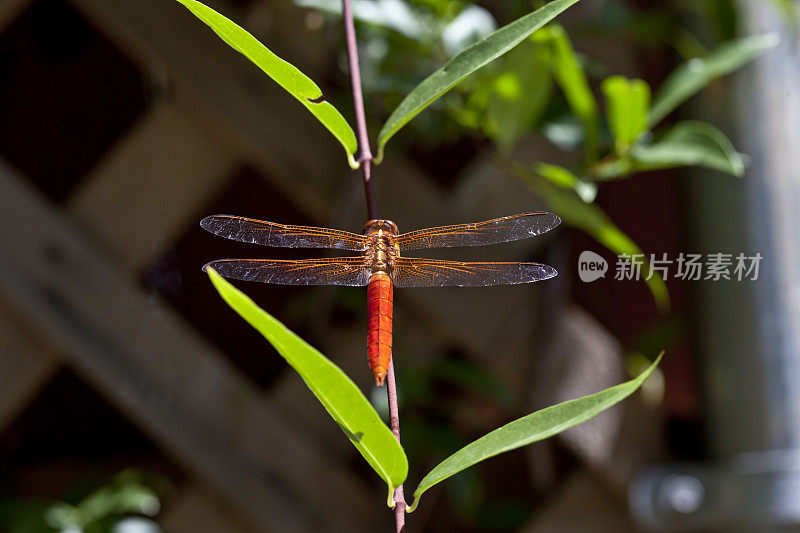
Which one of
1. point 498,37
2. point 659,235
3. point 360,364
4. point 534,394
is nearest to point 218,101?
point 360,364

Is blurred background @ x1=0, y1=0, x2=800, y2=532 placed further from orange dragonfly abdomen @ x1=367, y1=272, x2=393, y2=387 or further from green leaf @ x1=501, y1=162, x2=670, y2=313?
orange dragonfly abdomen @ x1=367, y1=272, x2=393, y2=387

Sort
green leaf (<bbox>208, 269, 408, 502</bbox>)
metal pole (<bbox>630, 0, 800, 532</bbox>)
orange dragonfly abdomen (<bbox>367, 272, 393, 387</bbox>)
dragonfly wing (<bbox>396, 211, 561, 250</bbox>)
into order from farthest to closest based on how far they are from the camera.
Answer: metal pole (<bbox>630, 0, 800, 532</bbox>), dragonfly wing (<bbox>396, 211, 561, 250</bbox>), orange dragonfly abdomen (<bbox>367, 272, 393, 387</bbox>), green leaf (<bbox>208, 269, 408, 502</bbox>)

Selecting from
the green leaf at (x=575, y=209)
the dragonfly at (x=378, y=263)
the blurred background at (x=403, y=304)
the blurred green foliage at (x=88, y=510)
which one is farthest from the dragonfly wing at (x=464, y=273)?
the blurred green foliage at (x=88, y=510)

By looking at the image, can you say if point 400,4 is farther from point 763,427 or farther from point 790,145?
point 763,427

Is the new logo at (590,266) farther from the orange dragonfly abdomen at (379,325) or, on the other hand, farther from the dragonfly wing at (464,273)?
the orange dragonfly abdomen at (379,325)

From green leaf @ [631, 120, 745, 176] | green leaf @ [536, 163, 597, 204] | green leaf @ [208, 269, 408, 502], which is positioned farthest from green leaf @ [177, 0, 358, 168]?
green leaf @ [631, 120, 745, 176]

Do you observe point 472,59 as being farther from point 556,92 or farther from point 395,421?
point 556,92

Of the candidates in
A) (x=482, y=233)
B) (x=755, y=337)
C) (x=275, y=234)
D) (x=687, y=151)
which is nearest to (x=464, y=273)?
(x=482, y=233)
